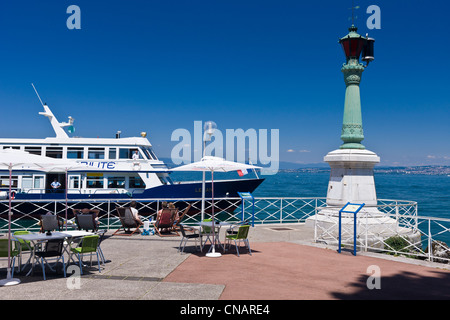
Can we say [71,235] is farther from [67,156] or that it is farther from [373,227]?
[67,156]

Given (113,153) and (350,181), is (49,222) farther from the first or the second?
(113,153)

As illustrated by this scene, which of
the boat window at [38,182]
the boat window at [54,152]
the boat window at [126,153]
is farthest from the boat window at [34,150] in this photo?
the boat window at [126,153]

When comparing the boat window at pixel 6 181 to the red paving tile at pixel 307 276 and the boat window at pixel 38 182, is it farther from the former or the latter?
the red paving tile at pixel 307 276

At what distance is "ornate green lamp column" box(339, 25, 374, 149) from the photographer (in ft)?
43.5

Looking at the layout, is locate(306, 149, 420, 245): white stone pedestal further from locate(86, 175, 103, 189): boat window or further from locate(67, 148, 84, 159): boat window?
locate(67, 148, 84, 159): boat window

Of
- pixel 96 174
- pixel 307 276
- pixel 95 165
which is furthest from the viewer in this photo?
pixel 96 174

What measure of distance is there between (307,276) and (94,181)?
1746 cm

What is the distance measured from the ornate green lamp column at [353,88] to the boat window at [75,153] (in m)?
14.8

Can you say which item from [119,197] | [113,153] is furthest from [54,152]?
[119,197]

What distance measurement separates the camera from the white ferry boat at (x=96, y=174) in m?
20.8

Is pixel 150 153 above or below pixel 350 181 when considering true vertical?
above

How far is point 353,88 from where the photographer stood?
1327 cm

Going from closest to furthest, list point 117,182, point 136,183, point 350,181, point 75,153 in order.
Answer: point 350,181 < point 75,153 < point 117,182 < point 136,183

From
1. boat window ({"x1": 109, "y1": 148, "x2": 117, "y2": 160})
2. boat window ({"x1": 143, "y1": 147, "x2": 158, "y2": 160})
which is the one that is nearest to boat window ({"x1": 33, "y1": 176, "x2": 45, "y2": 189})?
boat window ({"x1": 109, "y1": 148, "x2": 117, "y2": 160})
